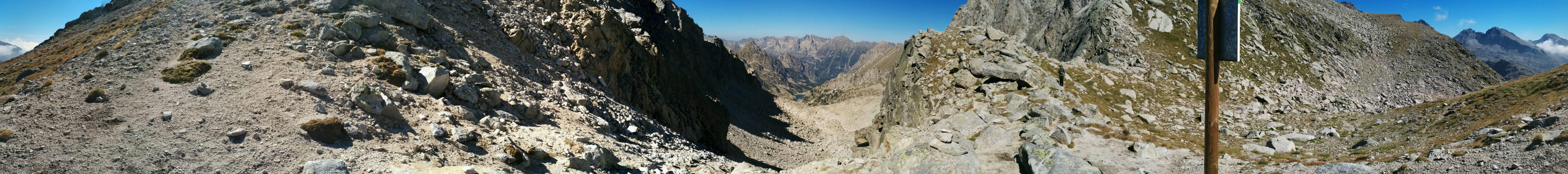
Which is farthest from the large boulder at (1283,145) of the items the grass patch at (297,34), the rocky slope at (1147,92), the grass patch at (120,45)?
the grass patch at (120,45)

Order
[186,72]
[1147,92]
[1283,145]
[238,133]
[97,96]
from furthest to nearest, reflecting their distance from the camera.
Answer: [1147,92]
[1283,145]
[186,72]
[97,96]
[238,133]

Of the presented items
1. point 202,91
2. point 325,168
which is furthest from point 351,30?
point 325,168

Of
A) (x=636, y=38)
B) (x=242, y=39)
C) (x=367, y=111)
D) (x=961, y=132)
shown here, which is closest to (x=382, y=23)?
(x=242, y=39)

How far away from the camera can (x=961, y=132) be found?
20797 mm

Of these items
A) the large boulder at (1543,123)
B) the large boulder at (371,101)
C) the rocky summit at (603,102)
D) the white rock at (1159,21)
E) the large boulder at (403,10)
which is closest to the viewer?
the rocky summit at (603,102)

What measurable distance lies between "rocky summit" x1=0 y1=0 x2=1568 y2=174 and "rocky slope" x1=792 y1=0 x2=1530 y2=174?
153 millimetres

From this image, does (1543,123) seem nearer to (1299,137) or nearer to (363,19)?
(1299,137)

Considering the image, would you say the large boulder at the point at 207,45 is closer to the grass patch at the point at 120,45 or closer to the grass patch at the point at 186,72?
the grass patch at the point at 186,72

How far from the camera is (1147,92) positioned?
26.9m

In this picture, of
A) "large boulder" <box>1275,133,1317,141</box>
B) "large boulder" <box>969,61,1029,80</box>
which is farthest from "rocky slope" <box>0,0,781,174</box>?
"large boulder" <box>1275,133,1317,141</box>

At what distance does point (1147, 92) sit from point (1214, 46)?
24001mm

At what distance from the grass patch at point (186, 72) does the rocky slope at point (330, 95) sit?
46 millimetres

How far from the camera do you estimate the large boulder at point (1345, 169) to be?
10398mm

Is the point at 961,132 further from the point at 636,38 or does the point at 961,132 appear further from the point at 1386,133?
the point at 636,38
